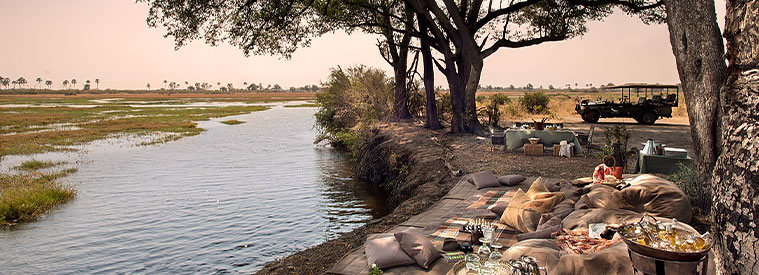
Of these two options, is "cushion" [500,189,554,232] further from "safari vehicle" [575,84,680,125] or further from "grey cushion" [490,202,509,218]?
"safari vehicle" [575,84,680,125]

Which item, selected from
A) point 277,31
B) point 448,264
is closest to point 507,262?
point 448,264

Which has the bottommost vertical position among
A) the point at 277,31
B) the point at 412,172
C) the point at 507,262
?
the point at 412,172

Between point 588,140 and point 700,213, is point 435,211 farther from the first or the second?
point 588,140

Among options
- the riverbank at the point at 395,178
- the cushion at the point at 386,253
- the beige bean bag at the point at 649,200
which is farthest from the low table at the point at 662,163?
the cushion at the point at 386,253

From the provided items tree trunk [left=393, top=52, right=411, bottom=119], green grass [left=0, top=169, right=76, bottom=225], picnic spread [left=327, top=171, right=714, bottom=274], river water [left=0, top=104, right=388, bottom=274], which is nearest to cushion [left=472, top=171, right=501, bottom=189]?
picnic spread [left=327, top=171, right=714, bottom=274]

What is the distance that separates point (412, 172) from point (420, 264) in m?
6.97

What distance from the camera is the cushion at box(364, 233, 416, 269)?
15.9ft

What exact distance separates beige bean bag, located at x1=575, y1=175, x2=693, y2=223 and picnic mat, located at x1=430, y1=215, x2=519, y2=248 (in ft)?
3.18

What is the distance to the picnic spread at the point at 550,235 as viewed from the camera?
2775 mm

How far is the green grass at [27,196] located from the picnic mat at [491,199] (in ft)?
31.9

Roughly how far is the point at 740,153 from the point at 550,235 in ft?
10.3

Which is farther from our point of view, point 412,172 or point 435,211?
point 412,172

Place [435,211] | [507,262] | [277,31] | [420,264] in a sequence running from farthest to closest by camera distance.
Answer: [277,31] → [435,211] → [420,264] → [507,262]

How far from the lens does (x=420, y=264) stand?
15.8 feet
